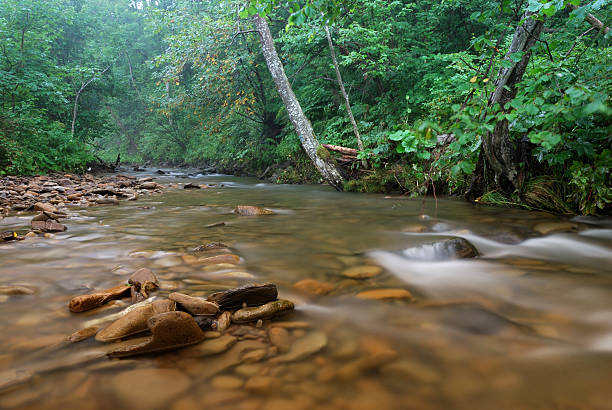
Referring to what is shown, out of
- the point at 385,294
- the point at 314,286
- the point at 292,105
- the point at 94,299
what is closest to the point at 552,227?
the point at 385,294

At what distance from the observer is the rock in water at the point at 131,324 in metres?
1.56

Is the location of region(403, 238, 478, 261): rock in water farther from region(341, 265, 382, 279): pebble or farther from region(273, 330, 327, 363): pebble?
region(273, 330, 327, 363): pebble

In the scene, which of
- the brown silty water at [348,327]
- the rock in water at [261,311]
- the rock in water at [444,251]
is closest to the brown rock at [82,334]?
the brown silty water at [348,327]

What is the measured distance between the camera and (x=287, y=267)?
270 cm

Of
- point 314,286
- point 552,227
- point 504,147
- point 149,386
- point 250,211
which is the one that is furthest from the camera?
point 250,211

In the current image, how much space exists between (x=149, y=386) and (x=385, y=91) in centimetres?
1080

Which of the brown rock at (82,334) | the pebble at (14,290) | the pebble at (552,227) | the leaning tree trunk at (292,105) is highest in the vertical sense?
the leaning tree trunk at (292,105)

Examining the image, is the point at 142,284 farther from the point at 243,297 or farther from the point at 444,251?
the point at 444,251

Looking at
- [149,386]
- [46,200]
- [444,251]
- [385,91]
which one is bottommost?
[46,200]

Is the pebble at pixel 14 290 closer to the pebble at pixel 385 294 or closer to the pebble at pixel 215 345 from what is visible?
the pebble at pixel 215 345

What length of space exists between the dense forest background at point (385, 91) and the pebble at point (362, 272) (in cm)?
87

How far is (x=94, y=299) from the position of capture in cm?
187

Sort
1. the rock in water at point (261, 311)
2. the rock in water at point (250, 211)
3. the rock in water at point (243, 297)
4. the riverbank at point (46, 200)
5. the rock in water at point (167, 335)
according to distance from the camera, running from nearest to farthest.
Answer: the rock in water at point (167, 335) < the rock in water at point (261, 311) < the rock in water at point (243, 297) < the riverbank at point (46, 200) < the rock in water at point (250, 211)

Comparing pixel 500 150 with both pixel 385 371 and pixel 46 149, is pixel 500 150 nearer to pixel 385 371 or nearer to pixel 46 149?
pixel 385 371
